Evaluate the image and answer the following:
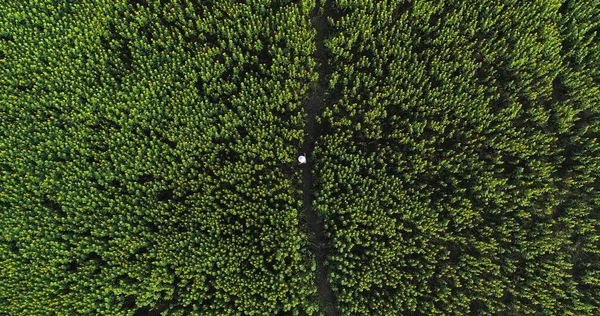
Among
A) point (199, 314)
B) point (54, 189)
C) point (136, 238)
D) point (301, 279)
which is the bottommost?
point (199, 314)

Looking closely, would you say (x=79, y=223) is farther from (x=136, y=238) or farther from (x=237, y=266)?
(x=237, y=266)

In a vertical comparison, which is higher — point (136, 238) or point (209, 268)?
point (136, 238)

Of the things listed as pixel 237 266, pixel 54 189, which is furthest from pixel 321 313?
pixel 54 189

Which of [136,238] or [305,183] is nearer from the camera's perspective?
[136,238]

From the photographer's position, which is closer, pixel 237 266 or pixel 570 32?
pixel 237 266

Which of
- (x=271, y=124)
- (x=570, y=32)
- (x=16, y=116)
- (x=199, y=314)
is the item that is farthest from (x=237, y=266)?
(x=570, y=32)

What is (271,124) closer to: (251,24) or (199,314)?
(251,24)
